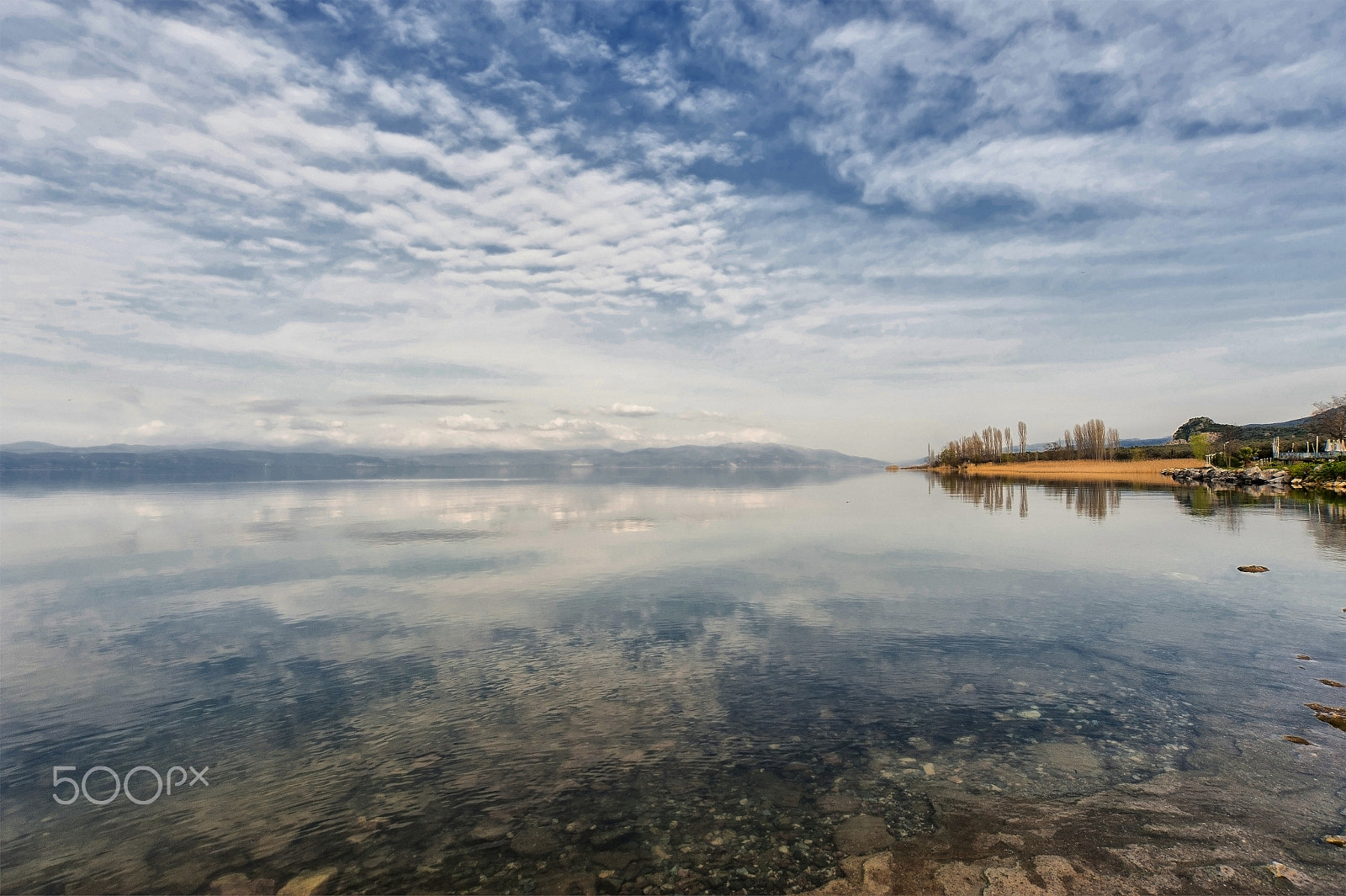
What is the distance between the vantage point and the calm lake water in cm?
821

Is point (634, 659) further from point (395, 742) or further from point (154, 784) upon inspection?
point (154, 784)

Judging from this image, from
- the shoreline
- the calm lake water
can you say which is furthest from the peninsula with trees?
the calm lake water

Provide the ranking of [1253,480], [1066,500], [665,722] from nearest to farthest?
[665,722] → [1066,500] → [1253,480]

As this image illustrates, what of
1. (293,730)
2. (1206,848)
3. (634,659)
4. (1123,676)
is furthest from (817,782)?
(293,730)

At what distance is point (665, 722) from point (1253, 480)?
124 meters

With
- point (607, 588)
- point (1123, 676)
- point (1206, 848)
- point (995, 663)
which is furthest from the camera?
point (607, 588)

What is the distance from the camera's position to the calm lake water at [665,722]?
26.9ft

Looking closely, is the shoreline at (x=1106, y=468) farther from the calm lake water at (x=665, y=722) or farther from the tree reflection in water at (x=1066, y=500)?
the calm lake water at (x=665, y=722)

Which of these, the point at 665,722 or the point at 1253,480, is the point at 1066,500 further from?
the point at 665,722

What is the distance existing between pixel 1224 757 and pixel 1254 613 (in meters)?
12.8

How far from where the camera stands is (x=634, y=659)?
15.8 meters

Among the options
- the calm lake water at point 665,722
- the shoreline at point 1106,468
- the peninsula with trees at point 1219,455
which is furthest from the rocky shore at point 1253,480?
the calm lake water at point 665,722

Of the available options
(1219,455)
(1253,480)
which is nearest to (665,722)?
(1253,480)

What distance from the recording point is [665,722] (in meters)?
12.1
